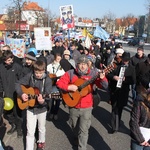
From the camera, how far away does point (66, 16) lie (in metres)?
12.3

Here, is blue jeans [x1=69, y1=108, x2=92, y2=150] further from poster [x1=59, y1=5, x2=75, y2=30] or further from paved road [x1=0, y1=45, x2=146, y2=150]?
poster [x1=59, y1=5, x2=75, y2=30]

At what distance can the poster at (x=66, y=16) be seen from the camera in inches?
472

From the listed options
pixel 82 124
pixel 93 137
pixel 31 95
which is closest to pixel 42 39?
pixel 93 137

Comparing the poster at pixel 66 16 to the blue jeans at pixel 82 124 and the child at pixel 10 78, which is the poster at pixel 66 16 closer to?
the child at pixel 10 78

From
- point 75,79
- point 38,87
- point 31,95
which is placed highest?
point 75,79

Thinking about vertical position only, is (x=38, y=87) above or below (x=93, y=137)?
above

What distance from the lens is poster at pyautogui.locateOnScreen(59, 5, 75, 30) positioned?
472 inches

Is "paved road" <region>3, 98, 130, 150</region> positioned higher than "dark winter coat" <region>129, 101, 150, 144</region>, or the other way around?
"dark winter coat" <region>129, 101, 150, 144</region>

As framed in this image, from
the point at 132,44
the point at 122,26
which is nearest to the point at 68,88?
the point at 132,44

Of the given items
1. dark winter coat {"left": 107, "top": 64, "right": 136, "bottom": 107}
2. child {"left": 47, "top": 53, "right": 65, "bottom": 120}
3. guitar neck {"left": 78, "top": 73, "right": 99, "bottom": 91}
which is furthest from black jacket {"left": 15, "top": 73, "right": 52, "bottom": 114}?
child {"left": 47, "top": 53, "right": 65, "bottom": 120}

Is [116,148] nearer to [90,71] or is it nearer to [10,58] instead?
[90,71]

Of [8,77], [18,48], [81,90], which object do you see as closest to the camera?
[81,90]

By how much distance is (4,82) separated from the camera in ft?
18.1

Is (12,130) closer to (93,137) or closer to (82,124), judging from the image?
(93,137)
